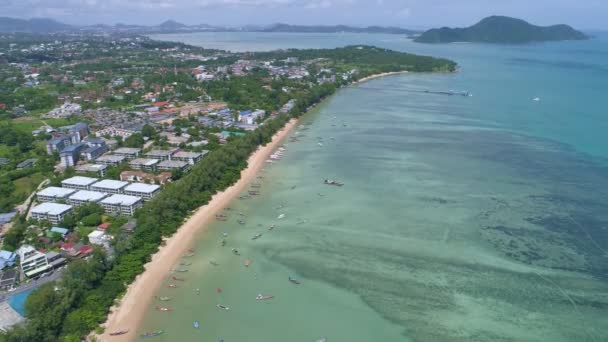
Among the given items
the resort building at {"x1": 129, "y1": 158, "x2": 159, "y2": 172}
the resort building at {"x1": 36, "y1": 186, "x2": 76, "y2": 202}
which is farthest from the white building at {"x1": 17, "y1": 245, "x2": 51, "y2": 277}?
the resort building at {"x1": 129, "y1": 158, "x2": 159, "y2": 172}

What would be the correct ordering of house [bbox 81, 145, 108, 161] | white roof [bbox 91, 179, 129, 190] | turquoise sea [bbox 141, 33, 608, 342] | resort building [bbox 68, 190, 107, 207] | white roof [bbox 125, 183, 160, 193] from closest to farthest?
turquoise sea [bbox 141, 33, 608, 342], resort building [bbox 68, 190, 107, 207], white roof [bbox 125, 183, 160, 193], white roof [bbox 91, 179, 129, 190], house [bbox 81, 145, 108, 161]

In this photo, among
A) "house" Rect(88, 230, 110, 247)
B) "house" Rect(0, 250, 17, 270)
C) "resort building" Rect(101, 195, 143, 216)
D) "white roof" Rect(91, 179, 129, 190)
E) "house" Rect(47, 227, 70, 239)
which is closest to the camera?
"house" Rect(0, 250, 17, 270)

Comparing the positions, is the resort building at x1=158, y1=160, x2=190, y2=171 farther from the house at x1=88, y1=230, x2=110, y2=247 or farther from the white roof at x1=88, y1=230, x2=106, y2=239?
→ the house at x1=88, y1=230, x2=110, y2=247

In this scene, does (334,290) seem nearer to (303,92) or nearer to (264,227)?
(264,227)

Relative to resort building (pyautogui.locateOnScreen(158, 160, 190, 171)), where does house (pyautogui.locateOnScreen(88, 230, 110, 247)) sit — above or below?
below

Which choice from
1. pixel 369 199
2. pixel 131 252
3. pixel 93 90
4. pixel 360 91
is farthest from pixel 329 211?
pixel 93 90
